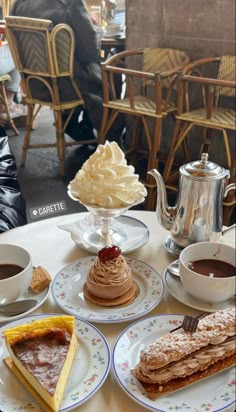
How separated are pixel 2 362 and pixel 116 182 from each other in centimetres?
39

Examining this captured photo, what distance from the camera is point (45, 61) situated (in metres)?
2.30

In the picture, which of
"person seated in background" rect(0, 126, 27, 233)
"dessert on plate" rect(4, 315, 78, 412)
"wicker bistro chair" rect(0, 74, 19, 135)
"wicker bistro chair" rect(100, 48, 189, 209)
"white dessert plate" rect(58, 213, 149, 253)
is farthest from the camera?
"wicker bistro chair" rect(0, 74, 19, 135)

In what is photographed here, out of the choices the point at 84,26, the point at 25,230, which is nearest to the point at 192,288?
the point at 25,230

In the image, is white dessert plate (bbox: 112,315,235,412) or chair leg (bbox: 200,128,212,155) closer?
white dessert plate (bbox: 112,315,235,412)

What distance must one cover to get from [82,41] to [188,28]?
57cm

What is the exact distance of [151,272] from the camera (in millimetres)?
833

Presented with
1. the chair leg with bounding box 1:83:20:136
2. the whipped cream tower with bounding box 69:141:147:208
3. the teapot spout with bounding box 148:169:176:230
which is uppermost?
the whipped cream tower with bounding box 69:141:147:208

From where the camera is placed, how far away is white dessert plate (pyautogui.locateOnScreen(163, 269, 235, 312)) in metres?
0.73

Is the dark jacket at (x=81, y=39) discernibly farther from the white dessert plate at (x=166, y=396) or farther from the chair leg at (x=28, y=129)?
the white dessert plate at (x=166, y=396)

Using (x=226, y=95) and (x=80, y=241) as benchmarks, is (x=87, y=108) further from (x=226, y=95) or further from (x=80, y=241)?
(x=80, y=241)

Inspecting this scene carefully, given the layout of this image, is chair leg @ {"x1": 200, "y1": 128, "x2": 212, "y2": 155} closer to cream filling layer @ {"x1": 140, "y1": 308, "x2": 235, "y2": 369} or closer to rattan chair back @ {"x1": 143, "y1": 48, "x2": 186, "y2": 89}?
rattan chair back @ {"x1": 143, "y1": 48, "x2": 186, "y2": 89}

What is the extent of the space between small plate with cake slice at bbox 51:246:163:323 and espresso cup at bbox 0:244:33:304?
69 millimetres

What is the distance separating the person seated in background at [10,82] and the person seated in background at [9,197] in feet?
5.05

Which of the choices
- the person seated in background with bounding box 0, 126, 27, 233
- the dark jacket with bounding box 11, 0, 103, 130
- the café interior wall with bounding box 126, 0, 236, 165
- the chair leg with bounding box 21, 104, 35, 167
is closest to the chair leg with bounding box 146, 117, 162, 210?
the café interior wall with bounding box 126, 0, 236, 165
